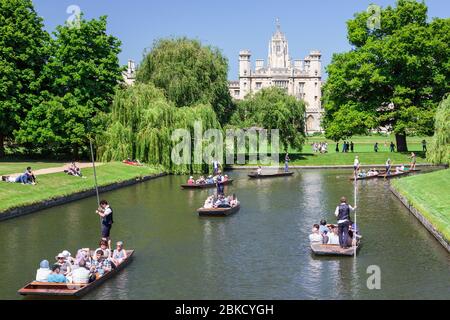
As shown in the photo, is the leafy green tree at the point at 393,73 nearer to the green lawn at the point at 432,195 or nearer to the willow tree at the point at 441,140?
the willow tree at the point at 441,140

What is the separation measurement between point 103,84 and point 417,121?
31.2m

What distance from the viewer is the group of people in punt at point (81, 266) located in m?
16.6


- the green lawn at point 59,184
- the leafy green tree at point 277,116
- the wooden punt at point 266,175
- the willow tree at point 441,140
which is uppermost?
the leafy green tree at point 277,116

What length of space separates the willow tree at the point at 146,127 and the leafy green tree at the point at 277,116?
10523 mm

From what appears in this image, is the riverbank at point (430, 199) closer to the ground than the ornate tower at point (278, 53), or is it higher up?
closer to the ground

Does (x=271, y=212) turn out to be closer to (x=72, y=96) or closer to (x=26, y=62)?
(x=72, y=96)

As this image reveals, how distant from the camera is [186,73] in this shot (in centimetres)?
5741

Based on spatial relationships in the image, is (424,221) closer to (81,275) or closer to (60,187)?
(81,275)

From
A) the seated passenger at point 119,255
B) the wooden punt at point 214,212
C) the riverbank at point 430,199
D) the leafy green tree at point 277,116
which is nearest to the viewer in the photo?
the seated passenger at point 119,255

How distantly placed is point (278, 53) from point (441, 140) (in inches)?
4740

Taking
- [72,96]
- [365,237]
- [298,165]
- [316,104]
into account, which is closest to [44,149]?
[72,96]

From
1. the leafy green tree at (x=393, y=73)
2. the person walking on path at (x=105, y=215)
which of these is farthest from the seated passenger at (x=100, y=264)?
the leafy green tree at (x=393, y=73)

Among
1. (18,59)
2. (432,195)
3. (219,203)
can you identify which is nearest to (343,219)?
(219,203)

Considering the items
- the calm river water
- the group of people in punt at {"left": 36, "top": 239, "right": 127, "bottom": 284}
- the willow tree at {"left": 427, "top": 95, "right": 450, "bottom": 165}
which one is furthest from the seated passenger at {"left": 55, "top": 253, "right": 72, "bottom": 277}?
the willow tree at {"left": 427, "top": 95, "right": 450, "bottom": 165}
